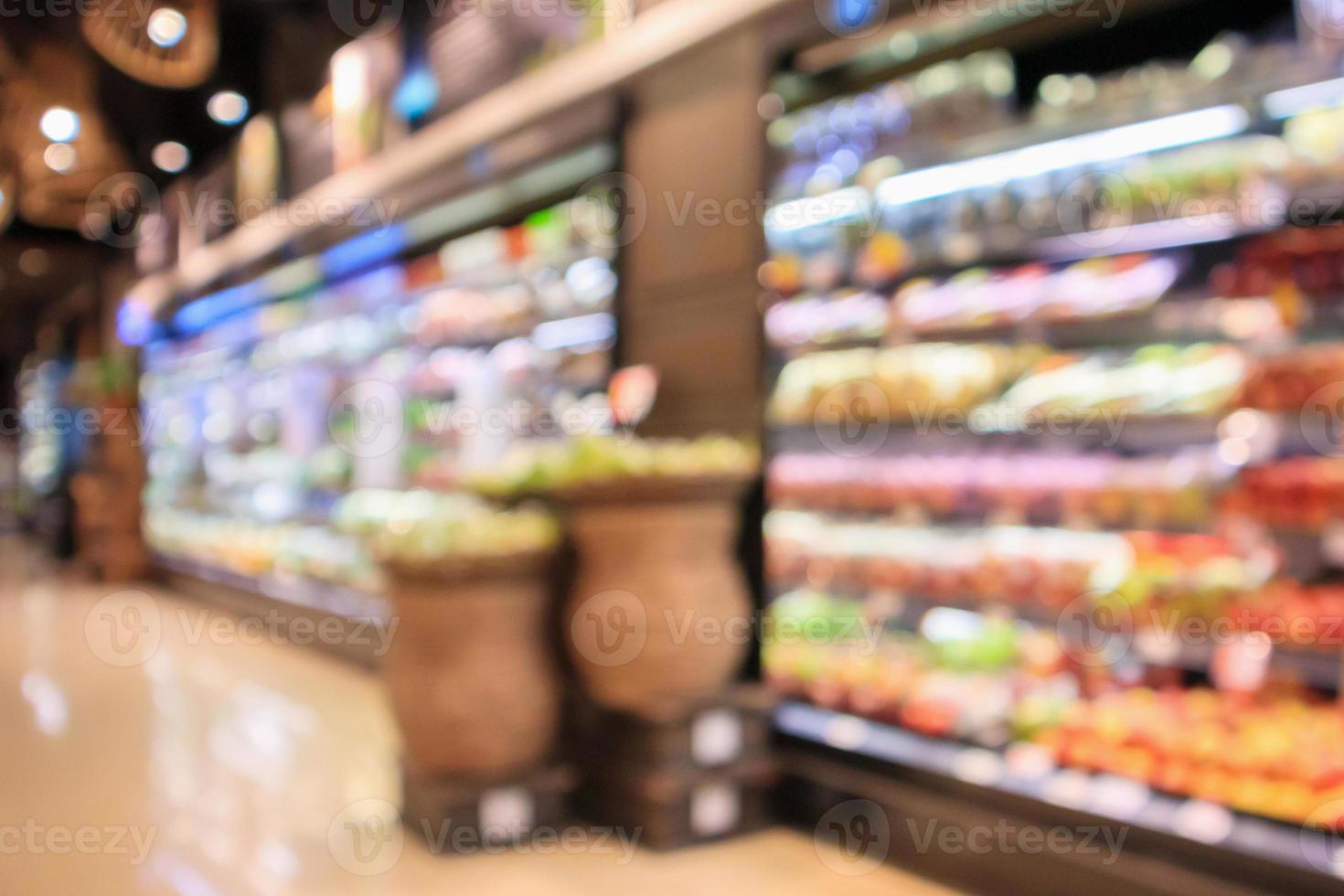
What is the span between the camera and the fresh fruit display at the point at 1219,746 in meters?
2.35

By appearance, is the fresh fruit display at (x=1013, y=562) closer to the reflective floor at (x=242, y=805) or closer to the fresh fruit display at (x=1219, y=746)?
the fresh fruit display at (x=1219, y=746)

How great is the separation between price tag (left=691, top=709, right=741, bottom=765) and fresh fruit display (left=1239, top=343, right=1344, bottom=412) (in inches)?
69.1

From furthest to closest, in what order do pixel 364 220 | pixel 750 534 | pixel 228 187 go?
pixel 228 187 → pixel 364 220 → pixel 750 534

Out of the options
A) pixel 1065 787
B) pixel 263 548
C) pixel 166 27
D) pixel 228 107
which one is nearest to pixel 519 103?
pixel 166 27

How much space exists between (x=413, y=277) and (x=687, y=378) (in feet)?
10.4

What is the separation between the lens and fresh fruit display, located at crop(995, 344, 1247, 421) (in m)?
2.80

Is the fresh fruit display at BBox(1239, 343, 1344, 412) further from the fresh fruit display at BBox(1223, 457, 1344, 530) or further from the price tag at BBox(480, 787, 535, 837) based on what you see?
the price tag at BBox(480, 787, 535, 837)

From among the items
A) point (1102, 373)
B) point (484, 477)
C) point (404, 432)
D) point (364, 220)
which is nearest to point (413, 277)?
point (364, 220)

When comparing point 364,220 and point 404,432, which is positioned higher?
point 364,220

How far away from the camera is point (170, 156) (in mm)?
8703

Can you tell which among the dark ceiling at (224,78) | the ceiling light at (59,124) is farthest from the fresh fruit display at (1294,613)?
the dark ceiling at (224,78)

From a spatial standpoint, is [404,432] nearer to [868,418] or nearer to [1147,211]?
[868,418]

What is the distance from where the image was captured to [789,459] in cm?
402

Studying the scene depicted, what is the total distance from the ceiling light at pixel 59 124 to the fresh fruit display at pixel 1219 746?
12.0 feet
